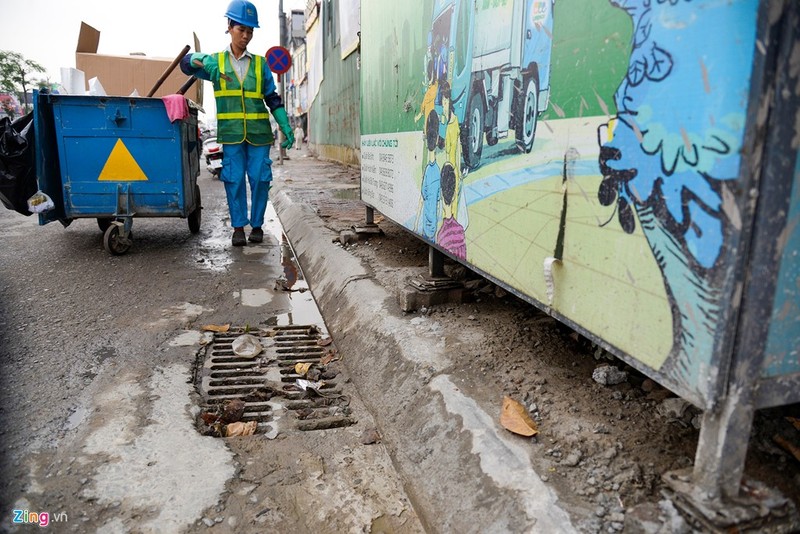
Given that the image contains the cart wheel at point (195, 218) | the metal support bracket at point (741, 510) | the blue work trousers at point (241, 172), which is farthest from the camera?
the cart wheel at point (195, 218)

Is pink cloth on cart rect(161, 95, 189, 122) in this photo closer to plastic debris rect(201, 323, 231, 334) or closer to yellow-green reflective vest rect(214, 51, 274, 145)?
yellow-green reflective vest rect(214, 51, 274, 145)

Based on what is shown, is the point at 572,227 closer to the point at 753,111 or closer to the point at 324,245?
the point at 753,111

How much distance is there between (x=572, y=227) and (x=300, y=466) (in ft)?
4.24

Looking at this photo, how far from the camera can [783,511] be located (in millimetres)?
1300

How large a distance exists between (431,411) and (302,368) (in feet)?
3.35

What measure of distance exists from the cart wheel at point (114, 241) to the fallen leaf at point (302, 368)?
2855mm

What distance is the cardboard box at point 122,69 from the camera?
549 centimetres

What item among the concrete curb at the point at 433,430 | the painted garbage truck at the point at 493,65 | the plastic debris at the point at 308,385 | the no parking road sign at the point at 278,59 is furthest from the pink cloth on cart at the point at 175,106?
the no parking road sign at the point at 278,59

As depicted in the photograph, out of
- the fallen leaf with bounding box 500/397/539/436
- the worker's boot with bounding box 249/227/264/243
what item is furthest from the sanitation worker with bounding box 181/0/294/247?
the fallen leaf with bounding box 500/397/539/436

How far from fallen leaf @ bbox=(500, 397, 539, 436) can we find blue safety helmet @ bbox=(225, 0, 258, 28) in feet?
14.7

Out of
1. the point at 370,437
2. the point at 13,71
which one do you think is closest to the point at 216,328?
the point at 370,437

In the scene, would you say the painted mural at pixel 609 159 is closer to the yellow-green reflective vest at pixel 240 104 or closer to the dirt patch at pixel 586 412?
the dirt patch at pixel 586 412

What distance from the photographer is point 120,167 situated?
4727 millimetres

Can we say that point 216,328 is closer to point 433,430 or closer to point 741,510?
point 433,430
